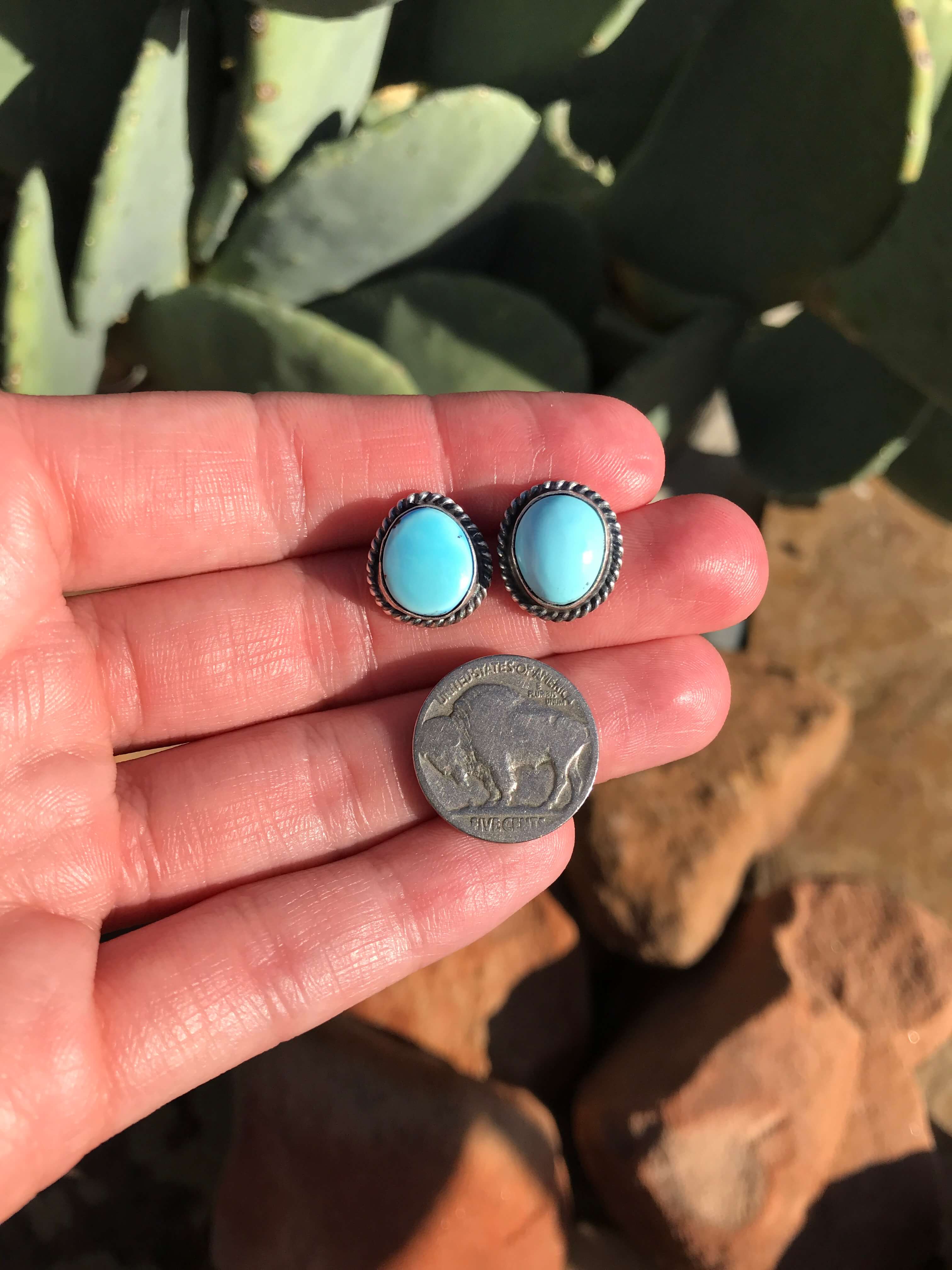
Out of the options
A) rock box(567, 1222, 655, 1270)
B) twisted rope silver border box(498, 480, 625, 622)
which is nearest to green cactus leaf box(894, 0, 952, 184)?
twisted rope silver border box(498, 480, 625, 622)

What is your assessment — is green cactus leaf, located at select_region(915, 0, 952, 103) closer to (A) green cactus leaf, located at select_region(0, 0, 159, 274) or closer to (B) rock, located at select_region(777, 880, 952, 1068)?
(A) green cactus leaf, located at select_region(0, 0, 159, 274)

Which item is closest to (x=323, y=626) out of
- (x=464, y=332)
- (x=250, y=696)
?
(x=250, y=696)

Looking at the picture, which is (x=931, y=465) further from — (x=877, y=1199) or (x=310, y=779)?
(x=310, y=779)

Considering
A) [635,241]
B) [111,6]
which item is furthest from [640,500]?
[111,6]

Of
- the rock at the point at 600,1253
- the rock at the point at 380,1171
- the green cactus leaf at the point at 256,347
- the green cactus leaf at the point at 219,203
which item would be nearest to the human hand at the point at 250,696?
the green cactus leaf at the point at 256,347

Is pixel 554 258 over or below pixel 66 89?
below
